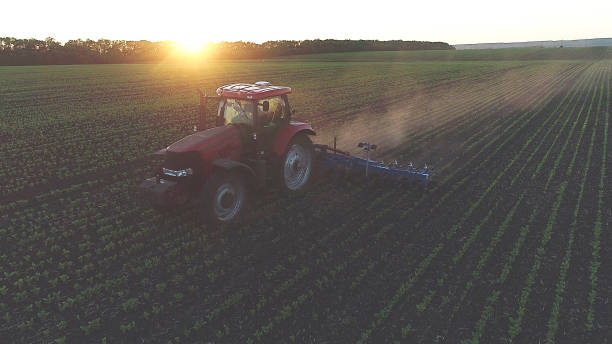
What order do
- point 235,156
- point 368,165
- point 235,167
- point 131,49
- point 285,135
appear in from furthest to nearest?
point 131,49
point 368,165
point 285,135
point 235,156
point 235,167

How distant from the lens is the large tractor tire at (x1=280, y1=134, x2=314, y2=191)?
24.8 ft

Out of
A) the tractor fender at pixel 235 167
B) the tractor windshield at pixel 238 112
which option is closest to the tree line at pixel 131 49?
→ the tractor windshield at pixel 238 112

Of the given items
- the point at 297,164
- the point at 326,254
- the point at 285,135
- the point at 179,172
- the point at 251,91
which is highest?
the point at 251,91

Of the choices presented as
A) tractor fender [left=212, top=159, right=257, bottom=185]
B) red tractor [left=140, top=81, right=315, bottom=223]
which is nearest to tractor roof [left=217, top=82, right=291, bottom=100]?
red tractor [left=140, top=81, right=315, bottom=223]

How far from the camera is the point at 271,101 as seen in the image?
725cm

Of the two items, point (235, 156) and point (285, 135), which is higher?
point (285, 135)

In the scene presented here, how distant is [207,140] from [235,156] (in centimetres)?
65

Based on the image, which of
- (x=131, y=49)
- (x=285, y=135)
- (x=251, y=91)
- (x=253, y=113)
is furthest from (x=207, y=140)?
(x=131, y=49)

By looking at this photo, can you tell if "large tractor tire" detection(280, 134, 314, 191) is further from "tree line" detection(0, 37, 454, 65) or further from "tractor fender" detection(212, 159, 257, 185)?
"tree line" detection(0, 37, 454, 65)

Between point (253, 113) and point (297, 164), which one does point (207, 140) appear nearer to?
point (253, 113)

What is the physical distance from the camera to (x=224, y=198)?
6.27m

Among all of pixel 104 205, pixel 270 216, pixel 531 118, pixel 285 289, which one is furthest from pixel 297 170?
pixel 531 118

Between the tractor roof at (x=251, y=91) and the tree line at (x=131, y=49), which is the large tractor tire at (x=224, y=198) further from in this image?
the tree line at (x=131, y=49)

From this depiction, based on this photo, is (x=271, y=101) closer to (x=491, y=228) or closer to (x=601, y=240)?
(x=491, y=228)
